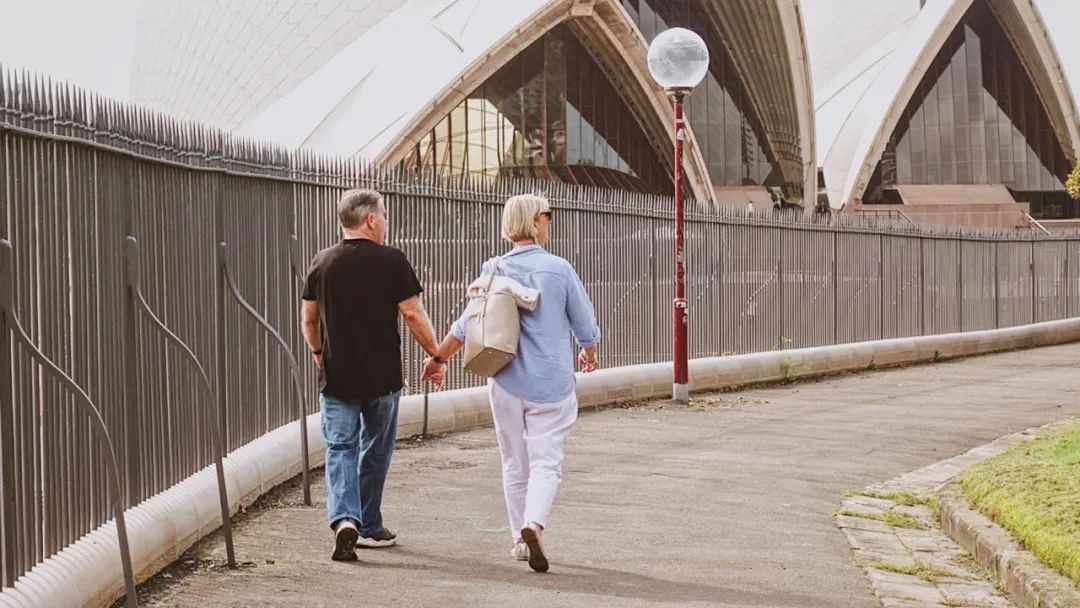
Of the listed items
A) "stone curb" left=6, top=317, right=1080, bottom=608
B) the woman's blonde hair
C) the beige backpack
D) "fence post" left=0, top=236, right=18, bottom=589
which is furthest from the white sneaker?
"fence post" left=0, top=236, right=18, bottom=589

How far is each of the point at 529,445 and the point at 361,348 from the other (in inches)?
35.2

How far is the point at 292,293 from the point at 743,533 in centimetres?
366

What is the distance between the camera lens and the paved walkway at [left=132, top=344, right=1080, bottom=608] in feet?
20.8

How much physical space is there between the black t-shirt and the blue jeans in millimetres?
91

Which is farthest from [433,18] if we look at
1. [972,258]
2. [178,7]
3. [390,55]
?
[972,258]

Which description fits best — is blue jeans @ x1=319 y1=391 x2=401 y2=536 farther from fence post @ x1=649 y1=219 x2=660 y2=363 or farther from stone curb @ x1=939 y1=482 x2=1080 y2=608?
fence post @ x1=649 y1=219 x2=660 y2=363

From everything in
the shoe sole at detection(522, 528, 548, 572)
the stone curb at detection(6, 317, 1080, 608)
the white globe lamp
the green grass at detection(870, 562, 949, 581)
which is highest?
the white globe lamp

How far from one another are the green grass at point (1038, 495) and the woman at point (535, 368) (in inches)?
82.3

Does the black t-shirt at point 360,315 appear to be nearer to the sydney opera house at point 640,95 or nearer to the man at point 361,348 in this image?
the man at point 361,348

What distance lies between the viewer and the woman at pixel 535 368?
6.93 metres

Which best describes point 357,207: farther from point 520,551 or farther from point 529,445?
point 520,551

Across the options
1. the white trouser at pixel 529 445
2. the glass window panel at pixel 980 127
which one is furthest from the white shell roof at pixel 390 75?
the white trouser at pixel 529 445

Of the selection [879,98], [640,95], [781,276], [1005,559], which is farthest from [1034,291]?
[879,98]

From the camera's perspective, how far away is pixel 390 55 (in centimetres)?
4397
